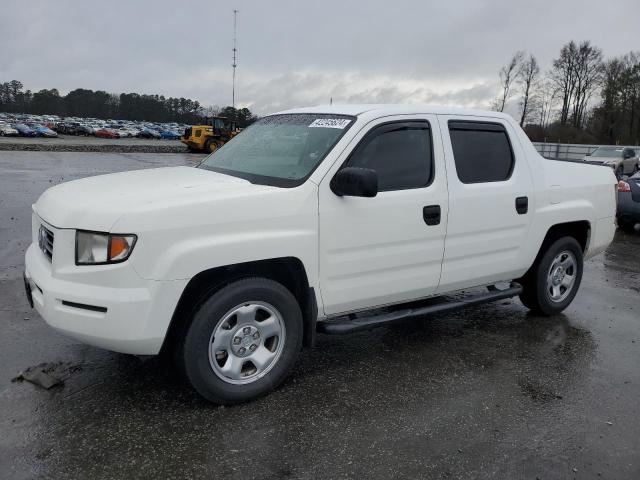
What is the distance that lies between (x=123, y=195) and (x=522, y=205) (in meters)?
3.17

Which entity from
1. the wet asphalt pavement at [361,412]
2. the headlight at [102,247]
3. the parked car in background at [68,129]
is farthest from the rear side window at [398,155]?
the parked car in background at [68,129]

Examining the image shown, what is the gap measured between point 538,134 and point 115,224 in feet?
208

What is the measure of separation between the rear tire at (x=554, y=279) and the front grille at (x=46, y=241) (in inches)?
158

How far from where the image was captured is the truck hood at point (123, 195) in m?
2.96

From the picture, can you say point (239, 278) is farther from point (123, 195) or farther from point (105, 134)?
point (105, 134)

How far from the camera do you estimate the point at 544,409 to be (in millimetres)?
3543

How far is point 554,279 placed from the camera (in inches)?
207

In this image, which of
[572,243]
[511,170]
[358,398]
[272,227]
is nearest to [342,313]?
[358,398]

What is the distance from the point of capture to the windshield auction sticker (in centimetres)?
384

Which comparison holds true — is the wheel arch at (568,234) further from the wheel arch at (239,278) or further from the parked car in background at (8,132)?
the parked car in background at (8,132)

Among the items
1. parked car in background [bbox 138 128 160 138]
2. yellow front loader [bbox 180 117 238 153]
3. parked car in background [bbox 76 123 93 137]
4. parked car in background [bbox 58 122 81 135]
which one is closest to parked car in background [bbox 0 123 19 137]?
parked car in background [bbox 58 122 81 135]

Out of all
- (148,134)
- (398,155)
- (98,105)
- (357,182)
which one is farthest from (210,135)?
(98,105)

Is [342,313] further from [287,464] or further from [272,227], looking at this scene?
[287,464]

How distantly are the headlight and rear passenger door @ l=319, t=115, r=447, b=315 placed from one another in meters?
1.18
